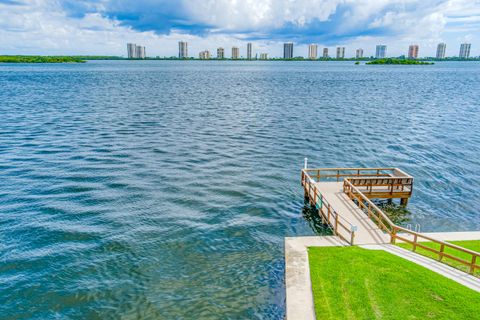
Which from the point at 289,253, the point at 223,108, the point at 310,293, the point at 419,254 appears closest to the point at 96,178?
the point at 289,253

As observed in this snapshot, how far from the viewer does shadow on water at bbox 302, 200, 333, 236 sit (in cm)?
2302

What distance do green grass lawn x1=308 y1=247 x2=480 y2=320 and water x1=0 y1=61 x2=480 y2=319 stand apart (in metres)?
2.49

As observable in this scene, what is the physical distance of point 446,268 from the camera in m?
15.3

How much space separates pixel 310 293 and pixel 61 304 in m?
11.2

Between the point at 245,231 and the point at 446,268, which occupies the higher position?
the point at 446,268

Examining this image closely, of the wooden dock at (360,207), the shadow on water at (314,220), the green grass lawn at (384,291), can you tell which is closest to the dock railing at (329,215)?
the wooden dock at (360,207)

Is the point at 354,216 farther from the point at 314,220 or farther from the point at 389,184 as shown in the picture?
the point at 389,184

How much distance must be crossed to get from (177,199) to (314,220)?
10478 millimetres

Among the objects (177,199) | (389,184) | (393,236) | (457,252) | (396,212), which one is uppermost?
(389,184)

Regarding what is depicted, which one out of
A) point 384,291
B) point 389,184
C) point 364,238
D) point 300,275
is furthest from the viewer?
point 389,184

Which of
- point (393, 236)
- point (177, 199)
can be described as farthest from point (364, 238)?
point (177, 199)

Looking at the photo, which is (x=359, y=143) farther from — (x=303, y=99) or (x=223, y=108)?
(x=303, y=99)

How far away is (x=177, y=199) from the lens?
26969 mm

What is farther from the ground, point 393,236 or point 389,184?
point 389,184
